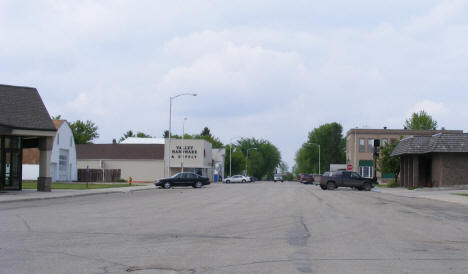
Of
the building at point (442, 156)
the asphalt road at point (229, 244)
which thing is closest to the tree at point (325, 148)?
the building at point (442, 156)

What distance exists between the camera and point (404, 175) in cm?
5419

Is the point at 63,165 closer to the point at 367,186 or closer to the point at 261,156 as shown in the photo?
the point at 367,186

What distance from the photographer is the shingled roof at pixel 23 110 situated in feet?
98.7

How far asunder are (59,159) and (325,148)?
283 ft

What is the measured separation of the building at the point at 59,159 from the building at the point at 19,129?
99.4ft

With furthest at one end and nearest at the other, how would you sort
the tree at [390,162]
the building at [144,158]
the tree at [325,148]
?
the tree at [325,148], the building at [144,158], the tree at [390,162]

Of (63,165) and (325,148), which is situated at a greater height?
(325,148)

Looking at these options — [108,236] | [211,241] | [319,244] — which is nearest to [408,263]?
[319,244]

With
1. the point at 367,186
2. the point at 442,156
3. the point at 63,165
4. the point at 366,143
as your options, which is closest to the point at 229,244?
the point at 367,186

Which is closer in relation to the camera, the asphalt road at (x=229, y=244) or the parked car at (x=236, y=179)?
the asphalt road at (x=229, y=244)

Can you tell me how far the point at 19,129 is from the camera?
97.6ft

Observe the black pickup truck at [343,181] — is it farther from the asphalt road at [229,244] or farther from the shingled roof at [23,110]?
the asphalt road at [229,244]

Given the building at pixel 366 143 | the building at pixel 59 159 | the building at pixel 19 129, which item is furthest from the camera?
the building at pixel 366 143

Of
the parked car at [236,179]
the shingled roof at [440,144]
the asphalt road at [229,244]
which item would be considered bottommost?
the parked car at [236,179]
